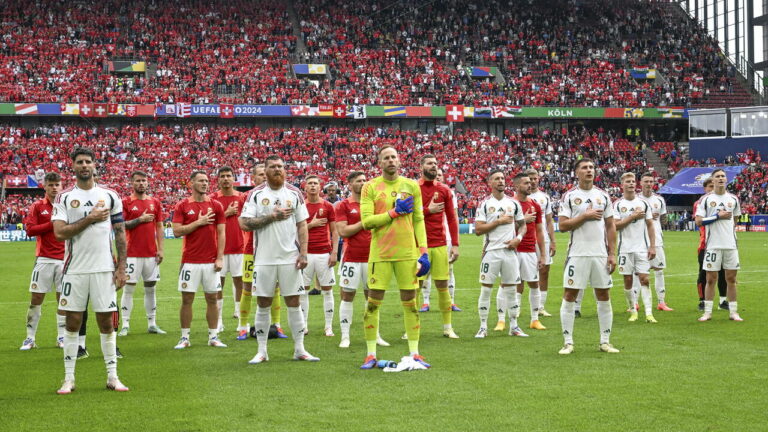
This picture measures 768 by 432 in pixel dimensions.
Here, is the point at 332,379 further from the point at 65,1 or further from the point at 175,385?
the point at 65,1

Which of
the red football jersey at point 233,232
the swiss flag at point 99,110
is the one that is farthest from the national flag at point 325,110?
the red football jersey at point 233,232

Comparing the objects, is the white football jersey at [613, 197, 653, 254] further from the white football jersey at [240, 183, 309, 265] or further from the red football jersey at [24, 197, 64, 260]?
the red football jersey at [24, 197, 64, 260]

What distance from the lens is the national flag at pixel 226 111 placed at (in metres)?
56.5

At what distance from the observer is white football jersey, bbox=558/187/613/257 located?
10.4 m

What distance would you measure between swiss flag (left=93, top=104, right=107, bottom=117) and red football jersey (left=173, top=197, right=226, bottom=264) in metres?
46.9

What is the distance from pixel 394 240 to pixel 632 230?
21.3 feet

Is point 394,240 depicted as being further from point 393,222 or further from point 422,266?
point 422,266

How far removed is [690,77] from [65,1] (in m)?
51.2

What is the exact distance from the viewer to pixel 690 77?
6756 centimetres

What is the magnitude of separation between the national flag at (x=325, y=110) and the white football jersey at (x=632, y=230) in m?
45.5

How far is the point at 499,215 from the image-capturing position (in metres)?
12.1

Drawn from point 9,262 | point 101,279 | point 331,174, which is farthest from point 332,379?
point 331,174

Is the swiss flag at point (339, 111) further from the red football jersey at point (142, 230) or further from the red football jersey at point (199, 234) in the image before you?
the red football jersey at point (199, 234)

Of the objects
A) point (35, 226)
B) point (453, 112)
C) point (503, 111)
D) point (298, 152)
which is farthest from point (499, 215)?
point (503, 111)
